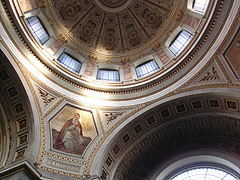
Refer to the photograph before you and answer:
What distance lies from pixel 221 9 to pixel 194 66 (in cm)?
370

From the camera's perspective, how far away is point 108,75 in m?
19.9

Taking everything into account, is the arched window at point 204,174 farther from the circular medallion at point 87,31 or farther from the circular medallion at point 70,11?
the circular medallion at point 70,11

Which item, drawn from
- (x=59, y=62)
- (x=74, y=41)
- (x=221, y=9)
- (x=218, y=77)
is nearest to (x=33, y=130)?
(x=59, y=62)

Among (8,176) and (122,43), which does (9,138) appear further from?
(122,43)

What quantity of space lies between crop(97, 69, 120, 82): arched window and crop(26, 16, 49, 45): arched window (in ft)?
16.5

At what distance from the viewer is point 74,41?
20.8m

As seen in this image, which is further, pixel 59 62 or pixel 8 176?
pixel 59 62

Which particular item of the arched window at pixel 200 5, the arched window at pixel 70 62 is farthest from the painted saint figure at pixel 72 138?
the arched window at pixel 200 5

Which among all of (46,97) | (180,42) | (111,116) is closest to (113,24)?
(180,42)

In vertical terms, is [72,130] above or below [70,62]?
below

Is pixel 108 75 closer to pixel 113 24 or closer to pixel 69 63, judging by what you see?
pixel 69 63

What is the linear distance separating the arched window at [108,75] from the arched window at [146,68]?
1815 millimetres

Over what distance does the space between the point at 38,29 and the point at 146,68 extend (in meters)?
8.94

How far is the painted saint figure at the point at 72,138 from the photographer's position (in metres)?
14.0
